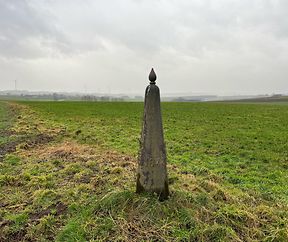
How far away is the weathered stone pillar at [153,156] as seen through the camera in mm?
4898

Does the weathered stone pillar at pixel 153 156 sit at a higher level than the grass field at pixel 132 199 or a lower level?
higher

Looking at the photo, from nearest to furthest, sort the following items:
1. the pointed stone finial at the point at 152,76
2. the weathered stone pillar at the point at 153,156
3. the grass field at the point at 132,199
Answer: the grass field at the point at 132,199
the weathered stone pillar at the point at 153,156
the pointed stone finial at the point at 152,76

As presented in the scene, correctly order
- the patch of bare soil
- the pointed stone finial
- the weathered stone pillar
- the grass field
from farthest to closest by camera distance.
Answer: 1. the patch of bare soil
2. the pointed stone finial
3. the weathered stone pillar
4. the grass field

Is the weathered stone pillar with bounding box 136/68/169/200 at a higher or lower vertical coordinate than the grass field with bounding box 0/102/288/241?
higher

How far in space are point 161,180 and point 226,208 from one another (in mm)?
1336

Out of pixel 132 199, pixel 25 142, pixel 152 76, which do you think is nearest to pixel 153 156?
pixel 132 199

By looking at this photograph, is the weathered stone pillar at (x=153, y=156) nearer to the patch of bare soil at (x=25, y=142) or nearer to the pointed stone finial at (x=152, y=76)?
the pointed stone finial at (x=152, y=76)

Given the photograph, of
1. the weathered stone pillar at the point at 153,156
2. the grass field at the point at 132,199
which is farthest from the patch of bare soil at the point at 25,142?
the weathered stone pillar at the point at 153,156

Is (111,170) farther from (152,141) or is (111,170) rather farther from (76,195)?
(152,141)

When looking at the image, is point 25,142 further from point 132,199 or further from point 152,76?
point 152,76

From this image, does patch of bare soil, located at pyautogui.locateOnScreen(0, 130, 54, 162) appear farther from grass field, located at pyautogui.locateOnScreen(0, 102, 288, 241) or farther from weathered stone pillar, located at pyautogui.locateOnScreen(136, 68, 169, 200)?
weathered stone pillar, located at pyautogui.locateOnScreen(136, 68, 169, 200)

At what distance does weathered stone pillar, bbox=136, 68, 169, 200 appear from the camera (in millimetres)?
4898

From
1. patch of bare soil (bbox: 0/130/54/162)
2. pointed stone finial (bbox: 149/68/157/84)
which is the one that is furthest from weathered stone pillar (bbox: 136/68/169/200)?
patch of bare soil (bbox: 0/130/54/162)

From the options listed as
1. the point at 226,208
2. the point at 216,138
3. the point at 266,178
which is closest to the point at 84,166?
the point at 226,208
